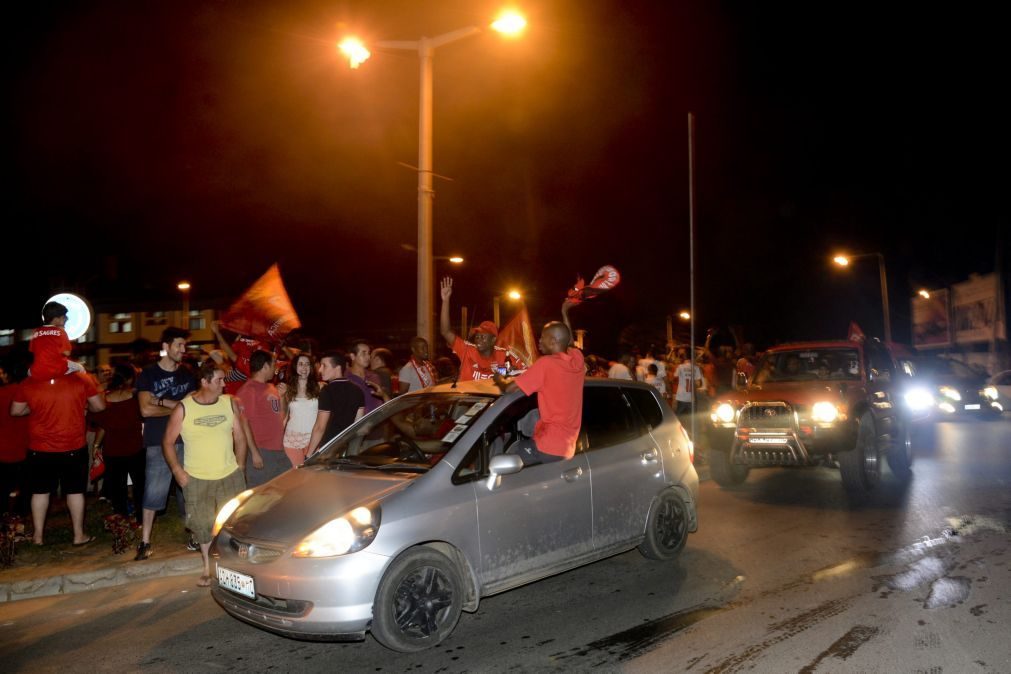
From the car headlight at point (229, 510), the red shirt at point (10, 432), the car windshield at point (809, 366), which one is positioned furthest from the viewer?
the car windshield at point (809, 366)

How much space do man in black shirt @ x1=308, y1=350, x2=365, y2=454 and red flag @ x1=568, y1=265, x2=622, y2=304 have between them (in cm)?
351

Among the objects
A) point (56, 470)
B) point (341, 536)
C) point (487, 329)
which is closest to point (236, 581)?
→ point (341, 536)

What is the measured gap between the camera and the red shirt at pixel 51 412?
7090 mm

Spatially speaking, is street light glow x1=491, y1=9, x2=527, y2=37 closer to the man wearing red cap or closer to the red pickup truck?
the man wearing red cap

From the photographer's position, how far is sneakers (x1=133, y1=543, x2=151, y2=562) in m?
6.67

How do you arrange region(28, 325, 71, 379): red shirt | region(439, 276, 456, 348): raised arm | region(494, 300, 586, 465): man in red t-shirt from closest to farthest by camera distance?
→ region(494, 300, 586, 465): man in red t-shirt, region(28, 325, 71, 379): red shirt, region(439, 276, 456, 348): raised arm

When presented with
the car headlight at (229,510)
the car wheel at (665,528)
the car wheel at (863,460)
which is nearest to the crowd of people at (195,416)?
the car headlight at (229,510)

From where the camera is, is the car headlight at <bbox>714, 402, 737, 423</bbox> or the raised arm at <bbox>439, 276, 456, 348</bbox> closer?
the raised arm at <bbox>439, 276, 456, 348</bbox>

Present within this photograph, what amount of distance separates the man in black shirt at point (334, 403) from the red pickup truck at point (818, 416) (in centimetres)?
512

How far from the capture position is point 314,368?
7.52 meters

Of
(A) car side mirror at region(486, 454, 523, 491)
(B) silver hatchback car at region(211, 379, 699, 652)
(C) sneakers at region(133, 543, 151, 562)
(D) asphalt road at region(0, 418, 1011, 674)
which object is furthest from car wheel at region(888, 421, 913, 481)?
(C) sneakers at region(133, 543, 151, 562)

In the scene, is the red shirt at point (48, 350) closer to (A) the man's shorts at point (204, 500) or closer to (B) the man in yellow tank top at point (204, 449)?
(B) the man in yellow tank top at point (204, 449)

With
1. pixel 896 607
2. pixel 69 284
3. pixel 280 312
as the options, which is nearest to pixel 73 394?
pixel 280 312

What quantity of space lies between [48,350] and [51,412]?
0.59 m
